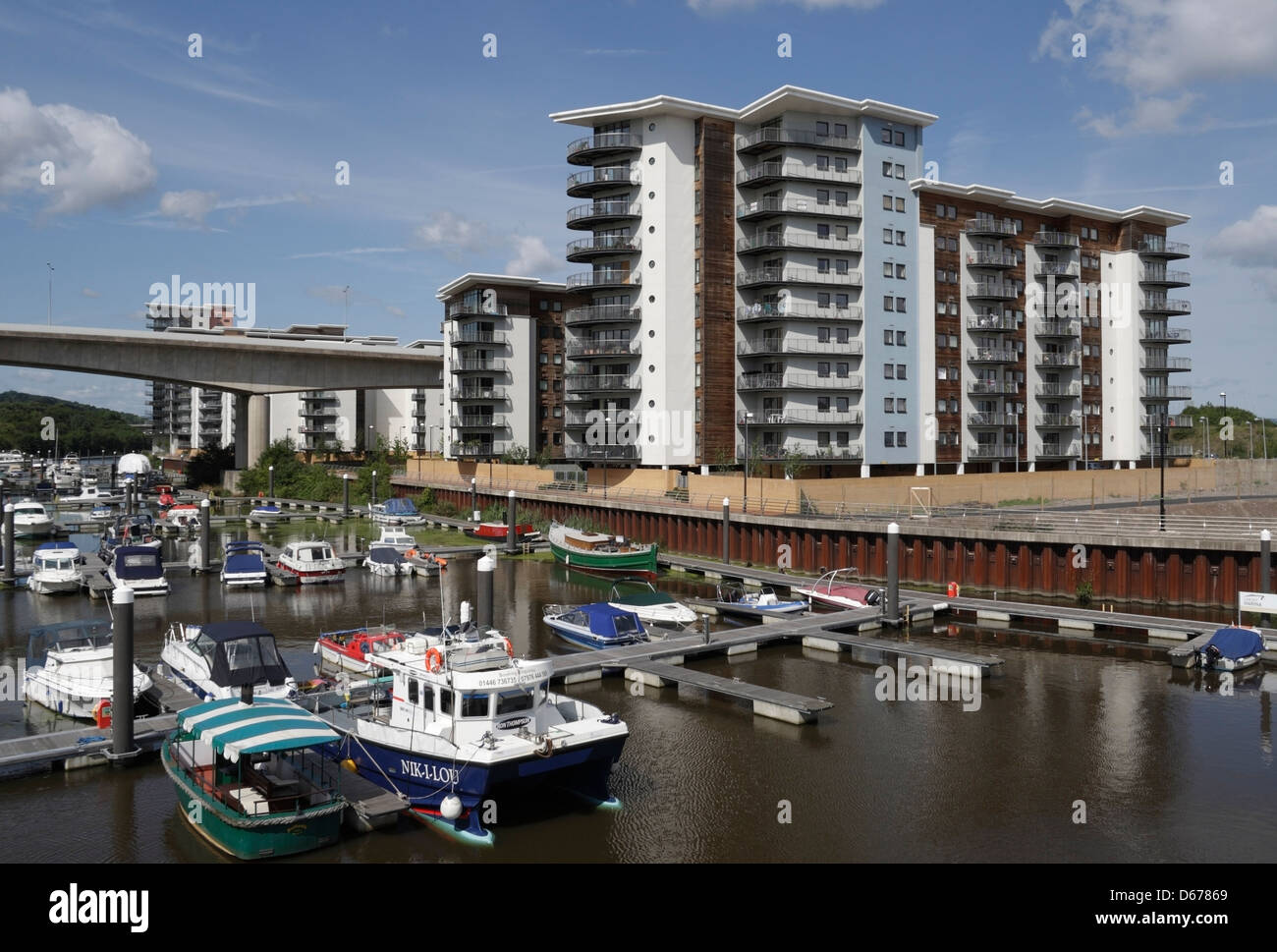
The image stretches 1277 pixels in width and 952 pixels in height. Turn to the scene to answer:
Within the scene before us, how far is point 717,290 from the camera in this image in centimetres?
7819

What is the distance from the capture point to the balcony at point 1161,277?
9838cm

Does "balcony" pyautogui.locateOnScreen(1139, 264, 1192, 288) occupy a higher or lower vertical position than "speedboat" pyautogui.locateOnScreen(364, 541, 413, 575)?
higher

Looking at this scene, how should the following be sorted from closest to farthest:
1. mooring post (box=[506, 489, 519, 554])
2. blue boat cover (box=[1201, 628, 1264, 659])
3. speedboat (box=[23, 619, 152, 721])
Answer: speedboat (box=[23, 619, 152, 721])
blue boat cover (box=[1201, 628, 1264, 659])
mooring post (box=[506, 489, 519, 554])

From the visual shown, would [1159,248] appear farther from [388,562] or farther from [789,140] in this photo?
[388,562]

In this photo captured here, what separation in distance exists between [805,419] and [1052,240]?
110ft

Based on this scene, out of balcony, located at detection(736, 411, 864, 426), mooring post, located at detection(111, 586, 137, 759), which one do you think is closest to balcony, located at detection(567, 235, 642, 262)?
balcony, located at detection(736, 411, 864, 426)

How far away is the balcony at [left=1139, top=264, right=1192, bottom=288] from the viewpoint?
98375 mm

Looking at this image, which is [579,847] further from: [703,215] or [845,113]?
[845,113]

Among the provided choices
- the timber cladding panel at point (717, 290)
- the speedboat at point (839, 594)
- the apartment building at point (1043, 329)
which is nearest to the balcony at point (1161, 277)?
the apartment building at point (1043, 329)

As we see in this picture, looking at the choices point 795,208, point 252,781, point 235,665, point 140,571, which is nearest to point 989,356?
point 795,208

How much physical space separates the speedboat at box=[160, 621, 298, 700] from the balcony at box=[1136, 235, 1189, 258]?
97.1 metres

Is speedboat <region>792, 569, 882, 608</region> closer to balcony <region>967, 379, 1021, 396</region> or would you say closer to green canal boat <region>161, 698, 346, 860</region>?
green canal boat <region>161, 698, 346, 860</region>

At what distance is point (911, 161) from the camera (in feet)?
265

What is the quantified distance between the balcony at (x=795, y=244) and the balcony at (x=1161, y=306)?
39380 millimetres
